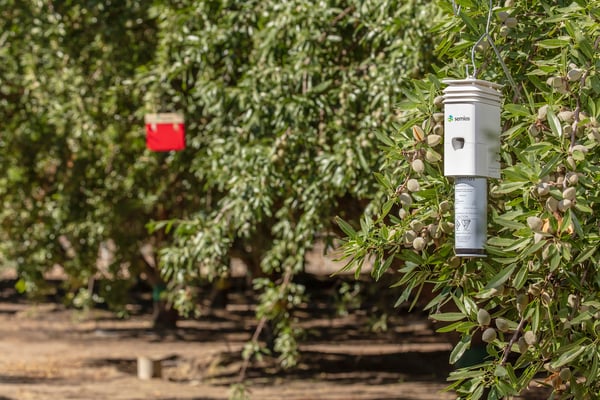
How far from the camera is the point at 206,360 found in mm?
12852

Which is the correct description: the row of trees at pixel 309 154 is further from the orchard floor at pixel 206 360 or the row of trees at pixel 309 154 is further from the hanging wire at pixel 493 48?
the orchard floor at pixel 206 360

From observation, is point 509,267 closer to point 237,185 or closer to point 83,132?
point 237,185

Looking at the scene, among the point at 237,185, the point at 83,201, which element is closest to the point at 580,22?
the point at 237,185

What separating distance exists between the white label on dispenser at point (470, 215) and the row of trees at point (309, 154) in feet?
0.18

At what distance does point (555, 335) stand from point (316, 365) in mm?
10233

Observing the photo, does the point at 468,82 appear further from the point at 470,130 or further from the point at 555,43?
the point at 555,43

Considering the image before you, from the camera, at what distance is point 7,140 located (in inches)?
402

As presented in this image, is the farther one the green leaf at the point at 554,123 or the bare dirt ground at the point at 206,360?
the bare dirt ground at the point at 206,360

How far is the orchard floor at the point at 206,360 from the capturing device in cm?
1134

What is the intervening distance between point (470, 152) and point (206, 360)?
394 inches

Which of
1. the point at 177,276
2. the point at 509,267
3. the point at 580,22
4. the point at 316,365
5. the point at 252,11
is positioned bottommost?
the point at 316,365

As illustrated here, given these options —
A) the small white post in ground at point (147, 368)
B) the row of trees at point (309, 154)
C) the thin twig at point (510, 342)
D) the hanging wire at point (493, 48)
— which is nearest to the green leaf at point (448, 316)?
the row of trees at point (309, 154)

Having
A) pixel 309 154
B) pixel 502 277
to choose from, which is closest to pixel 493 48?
pixel 502 277

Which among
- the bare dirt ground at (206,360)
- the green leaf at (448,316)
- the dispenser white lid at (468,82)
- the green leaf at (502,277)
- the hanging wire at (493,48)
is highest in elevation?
the hanging wire at (493,48)
